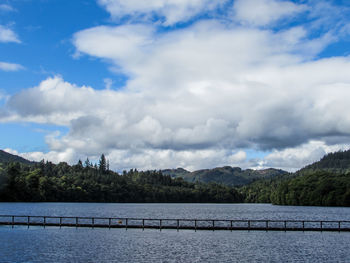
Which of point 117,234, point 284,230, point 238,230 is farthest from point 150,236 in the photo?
point 284,230

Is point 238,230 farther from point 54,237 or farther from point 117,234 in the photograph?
point 54,237

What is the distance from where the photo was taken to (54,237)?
243 ft

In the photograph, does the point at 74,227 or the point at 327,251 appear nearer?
the point at 327,251

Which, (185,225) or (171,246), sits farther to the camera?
(185,225)

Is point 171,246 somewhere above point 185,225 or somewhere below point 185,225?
above

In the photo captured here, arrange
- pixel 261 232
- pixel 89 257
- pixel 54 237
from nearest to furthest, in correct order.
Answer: pixel 89 257 → pixel 54 237 → pixel 261 232

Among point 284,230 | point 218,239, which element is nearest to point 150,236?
point 218,239

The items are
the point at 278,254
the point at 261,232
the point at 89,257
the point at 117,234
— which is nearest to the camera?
the point at 89,257

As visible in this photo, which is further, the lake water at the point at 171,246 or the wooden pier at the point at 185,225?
the wooden pier at the point at 185,225

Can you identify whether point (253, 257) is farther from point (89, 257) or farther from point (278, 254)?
point (89, 257)

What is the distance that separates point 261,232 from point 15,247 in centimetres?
5191

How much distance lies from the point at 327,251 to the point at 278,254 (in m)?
8.83

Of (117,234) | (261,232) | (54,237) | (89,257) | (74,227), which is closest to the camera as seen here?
(89,257)

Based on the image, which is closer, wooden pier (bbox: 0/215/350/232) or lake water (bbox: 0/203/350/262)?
lake water (bbox: 0/203/350/262)
